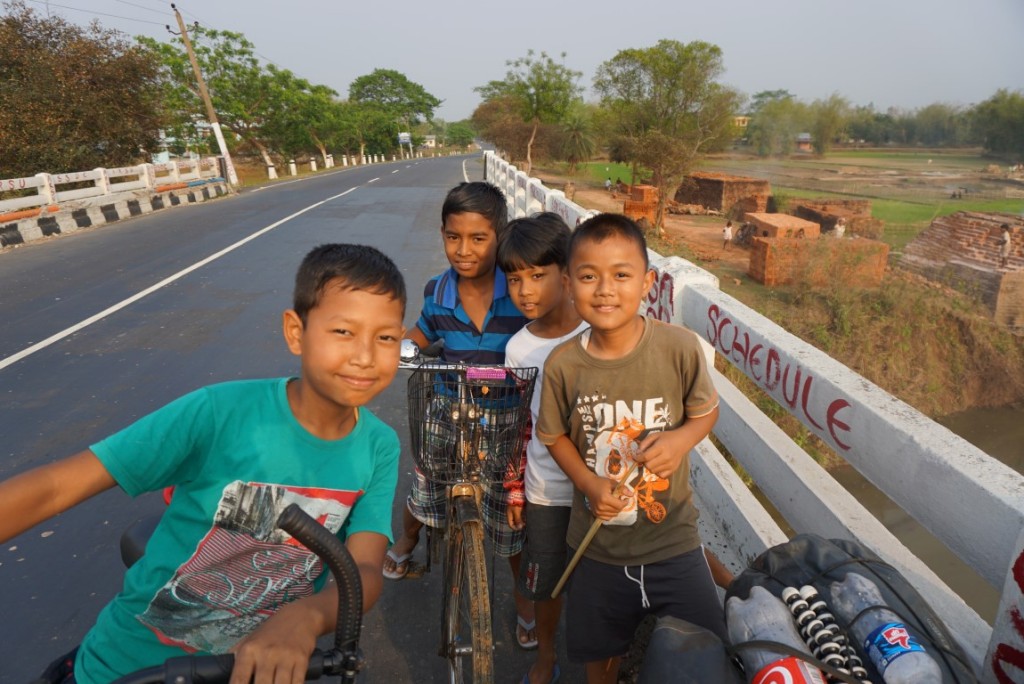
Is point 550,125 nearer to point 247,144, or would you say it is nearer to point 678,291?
point 247,144

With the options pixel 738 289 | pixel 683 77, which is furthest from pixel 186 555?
pixel 683 77

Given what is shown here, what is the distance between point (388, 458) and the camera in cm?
159

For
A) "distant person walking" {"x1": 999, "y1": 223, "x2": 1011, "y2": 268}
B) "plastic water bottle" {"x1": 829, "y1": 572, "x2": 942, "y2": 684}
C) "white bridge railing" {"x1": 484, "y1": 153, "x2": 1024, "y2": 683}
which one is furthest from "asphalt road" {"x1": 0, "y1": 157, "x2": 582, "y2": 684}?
"distant person walking" {"x1": 999, "y1": 223, "x2": 1011, "y2": 268}

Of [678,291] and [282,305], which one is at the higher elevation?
[678,291]

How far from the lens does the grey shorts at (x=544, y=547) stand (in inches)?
91.4

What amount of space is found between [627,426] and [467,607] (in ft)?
2.81

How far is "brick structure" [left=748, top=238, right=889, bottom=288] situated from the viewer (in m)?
13.1

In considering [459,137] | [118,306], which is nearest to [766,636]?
[118,306]

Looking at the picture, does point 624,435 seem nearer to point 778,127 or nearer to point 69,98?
point 69,98

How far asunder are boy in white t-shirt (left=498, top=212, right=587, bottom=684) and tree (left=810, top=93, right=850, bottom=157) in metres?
85.0

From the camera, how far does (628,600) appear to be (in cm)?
206

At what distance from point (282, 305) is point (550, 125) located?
35147 mm

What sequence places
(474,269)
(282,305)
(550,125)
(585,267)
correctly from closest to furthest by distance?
(585,267) < (474,269) < (282,305) < (550,125)

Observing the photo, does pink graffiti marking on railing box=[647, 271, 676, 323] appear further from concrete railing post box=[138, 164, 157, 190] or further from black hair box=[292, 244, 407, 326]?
concrete railing post box=[138, 164, 157, 190]
